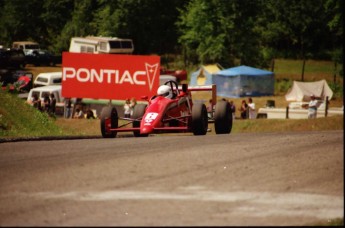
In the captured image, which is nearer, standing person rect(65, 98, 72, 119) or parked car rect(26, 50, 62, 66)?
standing person rect(65, 98, 72, 119)

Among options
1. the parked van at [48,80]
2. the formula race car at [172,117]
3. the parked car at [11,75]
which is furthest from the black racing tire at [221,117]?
the parked van at [48,80]

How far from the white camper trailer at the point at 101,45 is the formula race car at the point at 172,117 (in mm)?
44374

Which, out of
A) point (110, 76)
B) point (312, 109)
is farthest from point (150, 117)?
point (110, 76)

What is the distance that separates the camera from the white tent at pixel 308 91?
4291 cm

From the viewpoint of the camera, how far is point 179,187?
27.6ft

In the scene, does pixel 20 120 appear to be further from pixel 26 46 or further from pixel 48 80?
pixel 26 46

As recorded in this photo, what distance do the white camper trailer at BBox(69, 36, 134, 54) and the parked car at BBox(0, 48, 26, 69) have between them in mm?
10843

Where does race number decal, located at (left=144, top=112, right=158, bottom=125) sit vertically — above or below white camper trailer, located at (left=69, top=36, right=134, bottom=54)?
above

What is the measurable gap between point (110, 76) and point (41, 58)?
105 feet

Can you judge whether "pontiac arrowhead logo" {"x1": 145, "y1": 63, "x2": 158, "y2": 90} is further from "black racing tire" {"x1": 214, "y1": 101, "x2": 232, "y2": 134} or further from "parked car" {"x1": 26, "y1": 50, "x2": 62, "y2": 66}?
"parked car" {"x1": 26, "y1": 50, "x2": 62, "y2": 66}

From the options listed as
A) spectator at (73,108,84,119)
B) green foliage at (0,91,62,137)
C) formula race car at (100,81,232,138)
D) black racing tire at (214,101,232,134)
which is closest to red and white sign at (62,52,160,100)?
spectator at (73,108,84,119)

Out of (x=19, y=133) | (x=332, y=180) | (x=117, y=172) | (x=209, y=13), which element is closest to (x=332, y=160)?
(x=332, y=180)

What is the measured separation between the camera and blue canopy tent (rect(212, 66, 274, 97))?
4881 cm

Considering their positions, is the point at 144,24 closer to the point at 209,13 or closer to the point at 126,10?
the point at 126,10
